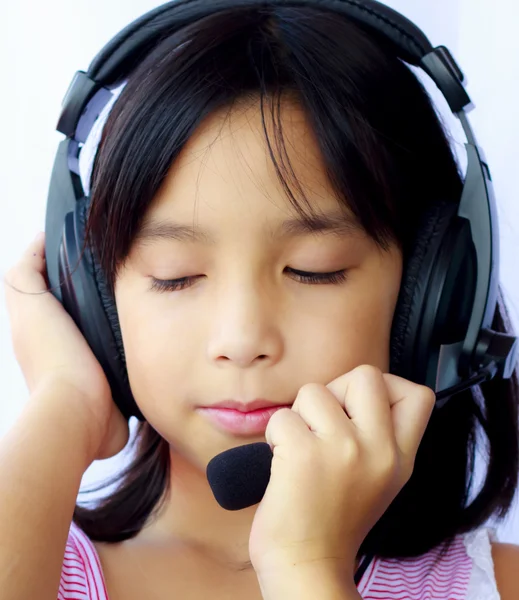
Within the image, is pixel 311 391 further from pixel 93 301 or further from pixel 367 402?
pixel 93 301

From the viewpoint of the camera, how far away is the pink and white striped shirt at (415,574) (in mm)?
1217

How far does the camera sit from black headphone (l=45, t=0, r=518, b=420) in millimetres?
1075

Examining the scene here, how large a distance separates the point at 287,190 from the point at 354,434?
0.96ft

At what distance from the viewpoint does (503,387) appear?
4.49 feet

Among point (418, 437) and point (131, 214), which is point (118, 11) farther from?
point (418, 437)

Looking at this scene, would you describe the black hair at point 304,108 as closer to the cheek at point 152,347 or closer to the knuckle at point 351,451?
the cheek at point 152,347

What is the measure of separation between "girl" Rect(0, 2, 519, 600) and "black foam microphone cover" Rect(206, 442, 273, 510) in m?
0.01

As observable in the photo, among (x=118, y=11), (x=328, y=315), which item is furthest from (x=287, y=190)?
(x=118, y=11)

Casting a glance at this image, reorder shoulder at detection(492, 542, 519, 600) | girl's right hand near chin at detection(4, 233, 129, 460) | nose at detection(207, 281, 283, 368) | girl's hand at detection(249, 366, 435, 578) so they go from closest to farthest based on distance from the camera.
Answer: girl's hand at detection(249, 366, 435, 578), nose at detection(207, 281, 283, 368), girl's right hand near chin at detection(4, 233, 129, 460), shoulder at detection(492, 542, 519, 600)

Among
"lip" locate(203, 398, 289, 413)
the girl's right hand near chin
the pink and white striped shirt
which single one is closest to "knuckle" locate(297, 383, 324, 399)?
"lip" locate(203, 398, 289, 413)

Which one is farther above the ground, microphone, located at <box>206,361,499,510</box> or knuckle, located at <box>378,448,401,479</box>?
microphone, located at <box>206,361,499,510</box>

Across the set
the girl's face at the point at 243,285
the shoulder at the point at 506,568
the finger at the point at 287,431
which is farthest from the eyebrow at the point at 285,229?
the shoulder at the point at 506,568

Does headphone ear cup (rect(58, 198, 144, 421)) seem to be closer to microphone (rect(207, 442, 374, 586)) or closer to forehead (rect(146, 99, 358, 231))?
forehead (rect(146, 99, 358, 231))

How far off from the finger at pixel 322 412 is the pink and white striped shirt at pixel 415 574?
47cm
